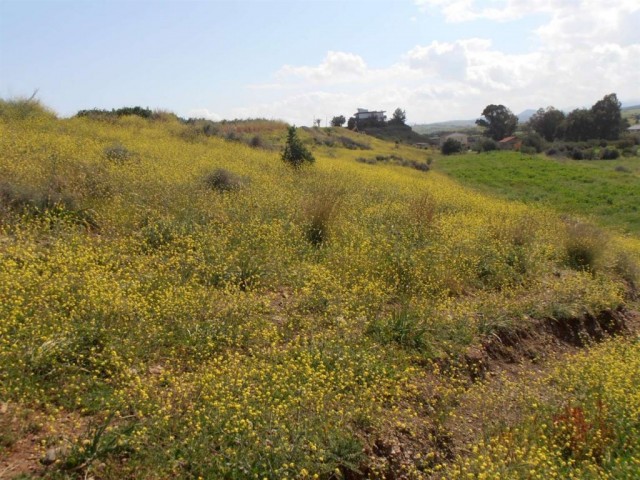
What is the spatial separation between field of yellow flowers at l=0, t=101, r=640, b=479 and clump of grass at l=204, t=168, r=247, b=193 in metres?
0.07

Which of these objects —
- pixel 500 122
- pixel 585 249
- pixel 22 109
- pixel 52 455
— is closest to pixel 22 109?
pixel 22 109

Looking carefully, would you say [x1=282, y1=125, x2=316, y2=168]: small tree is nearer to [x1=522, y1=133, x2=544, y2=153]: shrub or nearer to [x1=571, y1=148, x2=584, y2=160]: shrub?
[x1=571, y1=148, x2=584, y2=160]: shrub

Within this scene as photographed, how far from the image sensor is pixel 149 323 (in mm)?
4816

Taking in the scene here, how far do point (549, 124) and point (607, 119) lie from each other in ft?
21.7

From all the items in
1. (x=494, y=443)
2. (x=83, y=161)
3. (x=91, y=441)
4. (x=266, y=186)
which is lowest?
(x=494, y=443)

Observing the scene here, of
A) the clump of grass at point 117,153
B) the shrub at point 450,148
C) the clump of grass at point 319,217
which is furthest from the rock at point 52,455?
the shrub at point 450,148

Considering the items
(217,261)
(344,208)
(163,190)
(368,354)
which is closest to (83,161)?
(163,190)

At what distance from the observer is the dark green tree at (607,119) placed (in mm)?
52719

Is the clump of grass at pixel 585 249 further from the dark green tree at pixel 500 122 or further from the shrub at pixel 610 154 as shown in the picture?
the dark green tree at pixel 500 122

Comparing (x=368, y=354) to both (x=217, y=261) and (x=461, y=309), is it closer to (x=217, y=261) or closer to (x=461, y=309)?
(x=461, y=309)

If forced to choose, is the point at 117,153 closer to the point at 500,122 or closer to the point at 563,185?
the point at 563,185

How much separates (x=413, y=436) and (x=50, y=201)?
6.37 meters

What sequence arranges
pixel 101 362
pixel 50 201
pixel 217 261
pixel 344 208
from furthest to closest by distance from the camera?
pixel 344 208 < pixel 50 201 < pixel 217 261 < pixel 101 362

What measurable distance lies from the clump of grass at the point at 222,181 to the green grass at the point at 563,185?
12084mm
